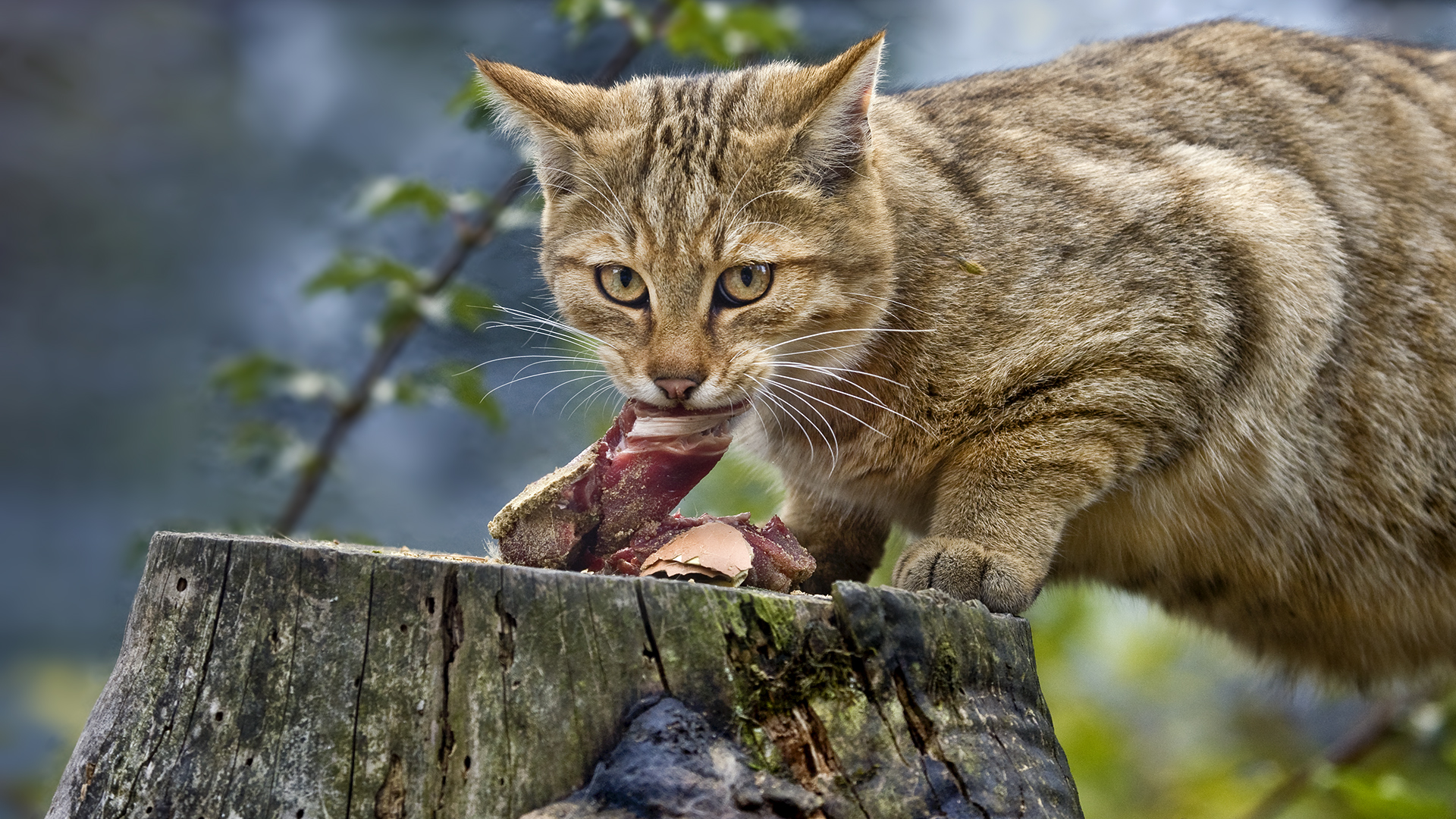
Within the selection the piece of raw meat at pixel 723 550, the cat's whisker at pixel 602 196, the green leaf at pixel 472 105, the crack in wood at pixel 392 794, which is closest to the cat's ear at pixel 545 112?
the cat's whisker at pixel 602 196

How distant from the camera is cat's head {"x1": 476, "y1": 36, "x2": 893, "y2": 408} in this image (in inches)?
97.7

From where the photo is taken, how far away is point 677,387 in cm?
238

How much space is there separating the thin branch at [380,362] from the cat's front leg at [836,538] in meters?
1.28

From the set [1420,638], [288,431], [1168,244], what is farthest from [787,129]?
[1420,638]

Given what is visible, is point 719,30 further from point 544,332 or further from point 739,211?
point 544,332

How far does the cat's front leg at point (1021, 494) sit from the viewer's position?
2379 mm

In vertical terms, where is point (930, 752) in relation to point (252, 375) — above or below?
below

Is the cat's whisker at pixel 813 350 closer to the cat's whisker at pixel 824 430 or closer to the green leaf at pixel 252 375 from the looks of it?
the cat's whisker at pixel 824 430

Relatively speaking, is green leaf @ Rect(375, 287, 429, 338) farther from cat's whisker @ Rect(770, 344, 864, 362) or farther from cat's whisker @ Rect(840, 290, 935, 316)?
cat's whisker @ Rect(840, 290, 935, 316)

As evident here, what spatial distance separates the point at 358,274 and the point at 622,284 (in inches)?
41.8

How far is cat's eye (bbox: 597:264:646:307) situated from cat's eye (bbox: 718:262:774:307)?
195 millimetres

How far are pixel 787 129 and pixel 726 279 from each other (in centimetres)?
38

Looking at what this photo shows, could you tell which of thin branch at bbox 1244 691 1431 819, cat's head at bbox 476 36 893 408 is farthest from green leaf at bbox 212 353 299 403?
thin branch at bbox 1244 691 1431 819

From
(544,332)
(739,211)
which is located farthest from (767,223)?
(544,332)
